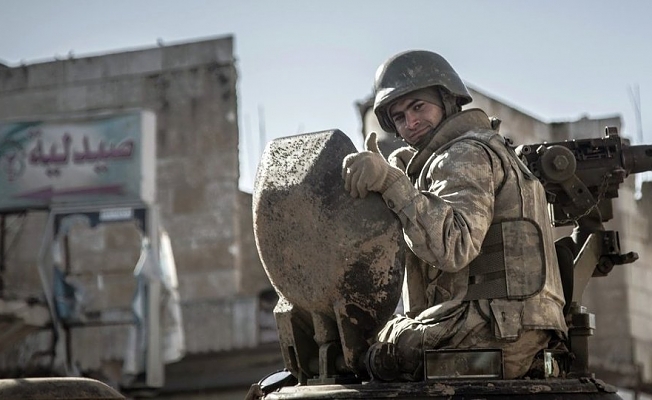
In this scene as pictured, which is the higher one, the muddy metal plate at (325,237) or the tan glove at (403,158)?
the tan glove at (403,158)

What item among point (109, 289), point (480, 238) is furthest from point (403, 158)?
point (109, 289)

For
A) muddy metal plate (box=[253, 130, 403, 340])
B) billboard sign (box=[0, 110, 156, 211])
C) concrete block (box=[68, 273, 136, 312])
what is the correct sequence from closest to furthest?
muddy metal plate (box=[253, 130, 403, 340]) < billboard sign (box=[0, 110, 156, 211]) < concrete block (box=[68, 273, 136, 312])

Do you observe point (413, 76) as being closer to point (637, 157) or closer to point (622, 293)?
point (637, 157)

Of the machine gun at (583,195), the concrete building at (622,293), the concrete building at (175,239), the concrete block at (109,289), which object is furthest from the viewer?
the concrete block at (109,289)

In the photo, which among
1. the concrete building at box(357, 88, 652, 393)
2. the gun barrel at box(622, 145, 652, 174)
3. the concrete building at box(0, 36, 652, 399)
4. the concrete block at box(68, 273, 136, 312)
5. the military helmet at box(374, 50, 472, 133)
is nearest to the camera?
the military helmet at box(374, 50, 472, 133)

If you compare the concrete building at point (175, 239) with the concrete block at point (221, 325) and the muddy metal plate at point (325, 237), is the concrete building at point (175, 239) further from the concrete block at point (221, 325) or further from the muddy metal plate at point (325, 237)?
the muddy metal plate at point (325, 237)

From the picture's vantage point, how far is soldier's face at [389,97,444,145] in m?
5.23

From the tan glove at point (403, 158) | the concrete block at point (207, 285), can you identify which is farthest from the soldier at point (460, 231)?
the concrete block at point (207, 285)

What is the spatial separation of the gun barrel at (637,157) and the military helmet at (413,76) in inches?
38.4

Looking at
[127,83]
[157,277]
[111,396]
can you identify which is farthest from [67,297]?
[111,396]

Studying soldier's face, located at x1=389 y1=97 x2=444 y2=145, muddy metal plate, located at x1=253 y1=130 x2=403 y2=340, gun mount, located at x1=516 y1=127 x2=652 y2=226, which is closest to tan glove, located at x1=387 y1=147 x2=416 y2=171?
soldier's face, located at x1=389 y1=97 x2=444 y2=145

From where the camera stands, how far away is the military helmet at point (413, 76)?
5.14 m

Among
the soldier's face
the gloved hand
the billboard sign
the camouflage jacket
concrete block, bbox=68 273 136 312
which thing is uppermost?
the billboard sign

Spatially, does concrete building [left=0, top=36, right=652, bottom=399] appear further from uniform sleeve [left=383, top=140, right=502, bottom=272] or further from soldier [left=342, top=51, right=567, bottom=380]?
uniform sleeve [left=383, top=140, right=502, bottom=272]
